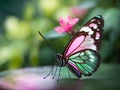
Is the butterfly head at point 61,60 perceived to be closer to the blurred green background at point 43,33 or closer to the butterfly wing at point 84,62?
the butterfly wing at point 84,62

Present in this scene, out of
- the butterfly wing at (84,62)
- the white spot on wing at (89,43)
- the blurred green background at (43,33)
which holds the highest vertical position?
the blurred green background at (43,33)

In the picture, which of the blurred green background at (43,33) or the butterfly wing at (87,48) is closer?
the butterfly wing at (87,48)

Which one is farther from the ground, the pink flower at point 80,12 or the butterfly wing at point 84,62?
the pink flower at point 80,12

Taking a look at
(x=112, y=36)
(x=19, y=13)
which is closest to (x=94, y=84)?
(x=112, y=36)

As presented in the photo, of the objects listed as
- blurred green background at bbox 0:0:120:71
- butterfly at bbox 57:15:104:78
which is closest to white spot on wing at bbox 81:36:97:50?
butterfly at bbox 57:15:104:78

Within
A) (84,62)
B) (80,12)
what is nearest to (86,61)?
(84,62)

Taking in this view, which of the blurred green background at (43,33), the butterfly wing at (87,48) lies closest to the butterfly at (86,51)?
the butterfly wing at (87,48)

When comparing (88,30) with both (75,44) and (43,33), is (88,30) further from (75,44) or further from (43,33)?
(43,33)
